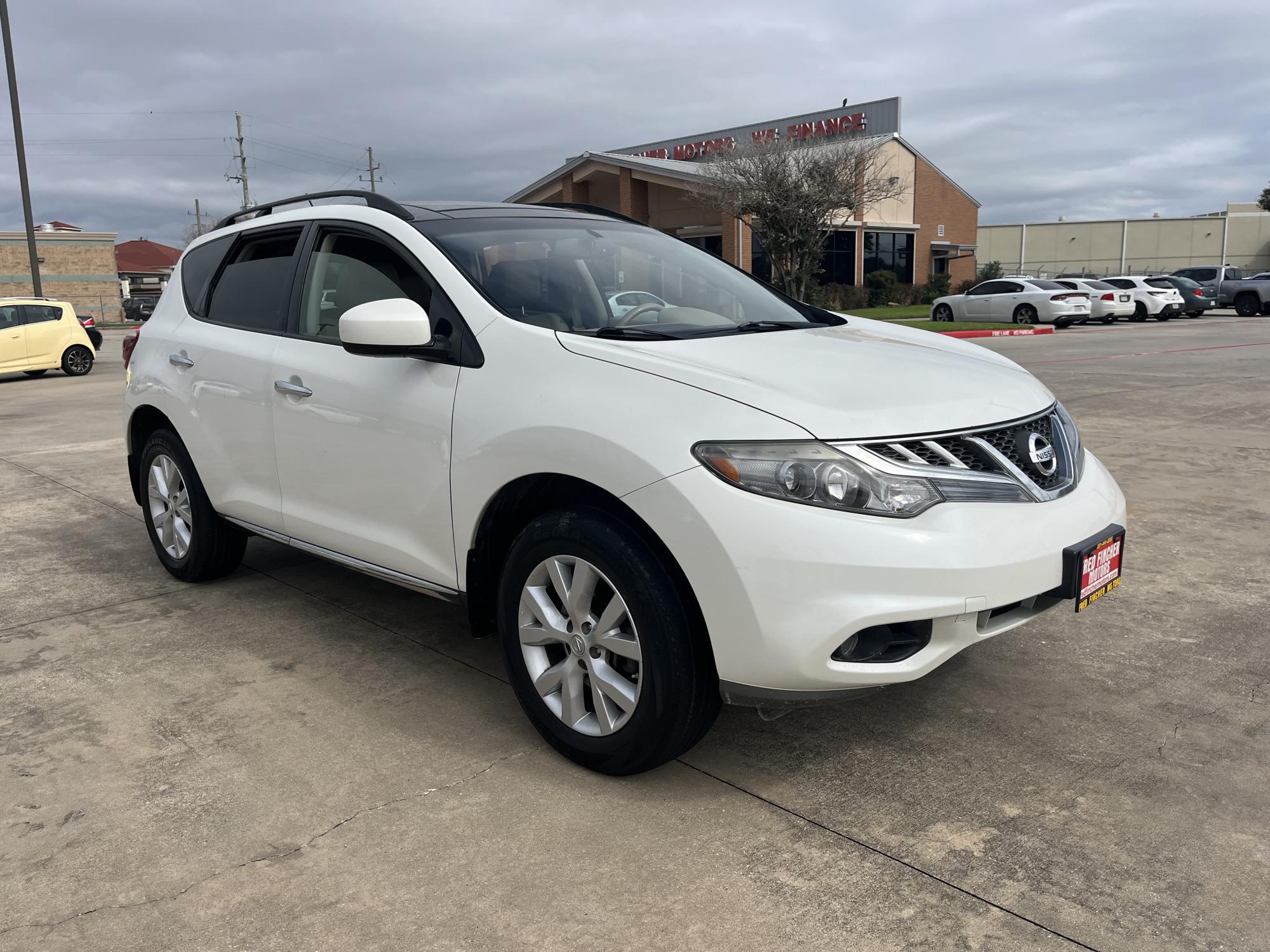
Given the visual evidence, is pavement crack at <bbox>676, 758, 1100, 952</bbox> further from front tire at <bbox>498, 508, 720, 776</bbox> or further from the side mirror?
the side mirror

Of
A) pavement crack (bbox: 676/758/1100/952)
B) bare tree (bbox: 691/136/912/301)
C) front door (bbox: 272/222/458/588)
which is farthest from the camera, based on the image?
bare tree (bbox: 691/136/912/301)

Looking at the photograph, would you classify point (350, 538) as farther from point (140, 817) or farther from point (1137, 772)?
point (1137, 772)

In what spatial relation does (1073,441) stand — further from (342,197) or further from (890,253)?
(890,253)

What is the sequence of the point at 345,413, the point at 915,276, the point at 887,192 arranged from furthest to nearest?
the point at 915,276 → the point at 887,192 → the point at 345,413

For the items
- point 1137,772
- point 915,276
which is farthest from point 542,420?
point 915,276

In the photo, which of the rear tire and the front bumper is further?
the rear tire

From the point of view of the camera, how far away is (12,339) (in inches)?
708

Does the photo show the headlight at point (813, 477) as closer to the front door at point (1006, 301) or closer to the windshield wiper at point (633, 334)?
the windshield wiper at point (633, 334)

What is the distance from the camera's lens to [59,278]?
6278 centimetres

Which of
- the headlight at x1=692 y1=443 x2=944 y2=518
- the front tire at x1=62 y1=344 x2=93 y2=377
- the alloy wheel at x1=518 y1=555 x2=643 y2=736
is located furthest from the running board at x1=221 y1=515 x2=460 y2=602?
the front tire at x1=62 y1=344 x2=93 y2=377

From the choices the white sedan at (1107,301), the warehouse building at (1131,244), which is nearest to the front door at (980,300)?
the white sedan at (1107,301)

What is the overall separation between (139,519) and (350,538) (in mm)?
3509

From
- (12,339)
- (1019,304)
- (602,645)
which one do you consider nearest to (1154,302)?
(1019,304)

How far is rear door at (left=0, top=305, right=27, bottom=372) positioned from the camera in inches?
706
